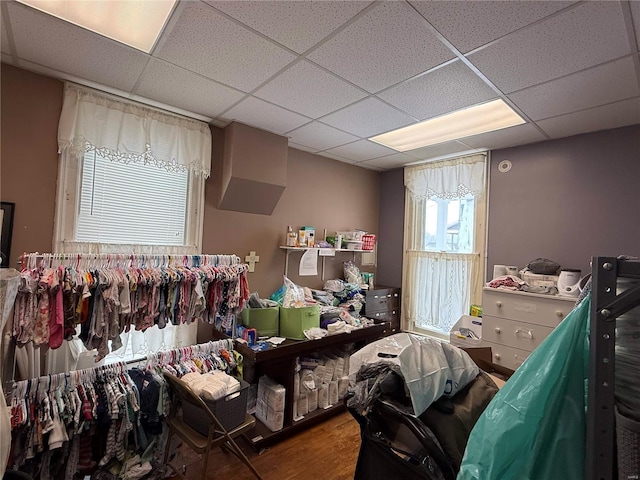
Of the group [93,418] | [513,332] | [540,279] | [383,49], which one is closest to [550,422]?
[383,49]

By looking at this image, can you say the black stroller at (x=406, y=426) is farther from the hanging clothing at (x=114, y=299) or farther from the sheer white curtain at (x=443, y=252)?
the sheer white curtain at (x=443, y=252)

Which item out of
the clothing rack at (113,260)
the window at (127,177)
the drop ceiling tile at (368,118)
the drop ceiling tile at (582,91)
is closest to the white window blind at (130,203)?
the window at (127,177)

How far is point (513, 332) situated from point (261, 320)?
2127mm

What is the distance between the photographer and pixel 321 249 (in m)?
3.40

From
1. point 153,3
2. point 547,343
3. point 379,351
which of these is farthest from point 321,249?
point 547,343

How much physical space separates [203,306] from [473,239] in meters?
2.81

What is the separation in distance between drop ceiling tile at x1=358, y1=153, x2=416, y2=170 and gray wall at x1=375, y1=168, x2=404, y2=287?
0.65 feet

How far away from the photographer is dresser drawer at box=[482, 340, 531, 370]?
2.64 meters

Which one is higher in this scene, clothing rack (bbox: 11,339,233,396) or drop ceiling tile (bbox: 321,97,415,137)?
drop ceiling tile (bbox: 321,97,415,137)

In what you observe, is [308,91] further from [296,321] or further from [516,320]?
[516,320]

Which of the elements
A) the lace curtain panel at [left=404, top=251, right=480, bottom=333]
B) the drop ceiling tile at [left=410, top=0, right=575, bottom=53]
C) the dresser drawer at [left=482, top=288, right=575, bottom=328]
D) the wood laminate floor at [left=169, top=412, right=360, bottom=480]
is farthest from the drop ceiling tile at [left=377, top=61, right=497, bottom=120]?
the wood laminate floor at [left=169, top=412, right=360, bottom=480]

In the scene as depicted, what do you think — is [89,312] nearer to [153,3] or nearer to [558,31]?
[153,3]

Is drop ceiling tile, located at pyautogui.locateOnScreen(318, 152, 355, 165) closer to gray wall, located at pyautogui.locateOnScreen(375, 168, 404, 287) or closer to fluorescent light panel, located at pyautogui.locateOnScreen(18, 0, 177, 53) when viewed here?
Result: gray wall, located at pyautogui.locateOnScreen(375, 168, 404, 287)

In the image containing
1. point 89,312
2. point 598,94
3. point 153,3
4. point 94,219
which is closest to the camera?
point 153,3
